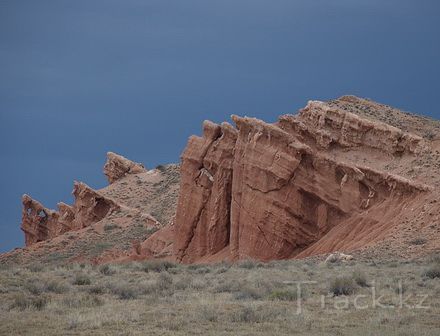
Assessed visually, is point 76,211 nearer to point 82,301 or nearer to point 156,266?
point 156,266

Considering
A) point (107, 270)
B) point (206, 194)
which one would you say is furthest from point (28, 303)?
point (206, 194)

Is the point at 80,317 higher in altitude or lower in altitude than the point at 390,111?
lower

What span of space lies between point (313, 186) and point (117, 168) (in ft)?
163

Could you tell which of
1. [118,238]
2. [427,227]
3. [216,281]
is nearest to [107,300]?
[216,281]

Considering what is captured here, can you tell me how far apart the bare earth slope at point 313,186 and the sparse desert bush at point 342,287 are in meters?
11.9

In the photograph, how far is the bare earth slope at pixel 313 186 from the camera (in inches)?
1565

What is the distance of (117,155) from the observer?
92625 millimetres

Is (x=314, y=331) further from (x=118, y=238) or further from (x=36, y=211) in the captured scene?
(x=36, y=211)

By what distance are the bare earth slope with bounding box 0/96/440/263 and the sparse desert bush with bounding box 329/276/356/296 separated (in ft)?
39.2

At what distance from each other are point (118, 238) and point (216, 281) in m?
44.3

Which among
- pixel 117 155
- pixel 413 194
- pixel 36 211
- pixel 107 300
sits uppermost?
pixel 117 155

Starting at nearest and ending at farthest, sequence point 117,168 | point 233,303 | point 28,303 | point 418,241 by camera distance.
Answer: point 28,303 < point 233,303 < point 418,241 < point 117,168

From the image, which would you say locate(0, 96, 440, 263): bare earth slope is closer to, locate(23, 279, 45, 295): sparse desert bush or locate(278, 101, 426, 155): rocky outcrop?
locate(278, 101, 426, 155): rocky outcrop

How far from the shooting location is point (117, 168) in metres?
90.2
